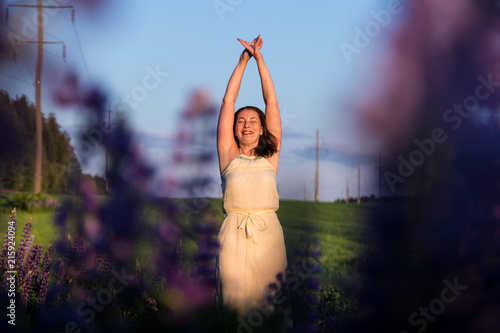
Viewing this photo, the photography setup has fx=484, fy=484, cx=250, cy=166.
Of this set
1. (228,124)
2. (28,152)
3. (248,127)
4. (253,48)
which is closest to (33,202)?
(28,152)

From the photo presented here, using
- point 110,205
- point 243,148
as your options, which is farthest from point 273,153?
point 110,205

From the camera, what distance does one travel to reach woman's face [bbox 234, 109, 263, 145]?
332 cm

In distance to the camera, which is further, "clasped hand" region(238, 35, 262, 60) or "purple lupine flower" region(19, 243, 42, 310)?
"purple lupine flower" region(19, 243, 42, 310)

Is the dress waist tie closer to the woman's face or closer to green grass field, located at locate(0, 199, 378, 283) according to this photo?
the woman's face

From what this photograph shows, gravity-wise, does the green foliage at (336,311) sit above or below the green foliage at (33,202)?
below

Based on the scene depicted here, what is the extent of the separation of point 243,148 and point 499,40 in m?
1.73

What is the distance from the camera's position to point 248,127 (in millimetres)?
3320

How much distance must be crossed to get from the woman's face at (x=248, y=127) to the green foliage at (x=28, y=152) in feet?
7.21

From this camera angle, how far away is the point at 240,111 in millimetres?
3443

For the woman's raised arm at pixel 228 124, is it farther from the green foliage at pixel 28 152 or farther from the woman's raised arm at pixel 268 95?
the green foliage at pixel 28 152

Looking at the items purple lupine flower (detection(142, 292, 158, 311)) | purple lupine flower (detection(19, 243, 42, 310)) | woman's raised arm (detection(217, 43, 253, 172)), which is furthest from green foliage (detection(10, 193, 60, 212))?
woman's raised arm (detection(217, 43, 253, 172))

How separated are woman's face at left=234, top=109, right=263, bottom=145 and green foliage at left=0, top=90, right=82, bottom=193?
7.21 ft

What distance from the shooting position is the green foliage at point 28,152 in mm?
5539

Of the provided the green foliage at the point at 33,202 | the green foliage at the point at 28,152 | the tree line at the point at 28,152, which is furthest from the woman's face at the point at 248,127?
the green foliage at the point at 33,202
